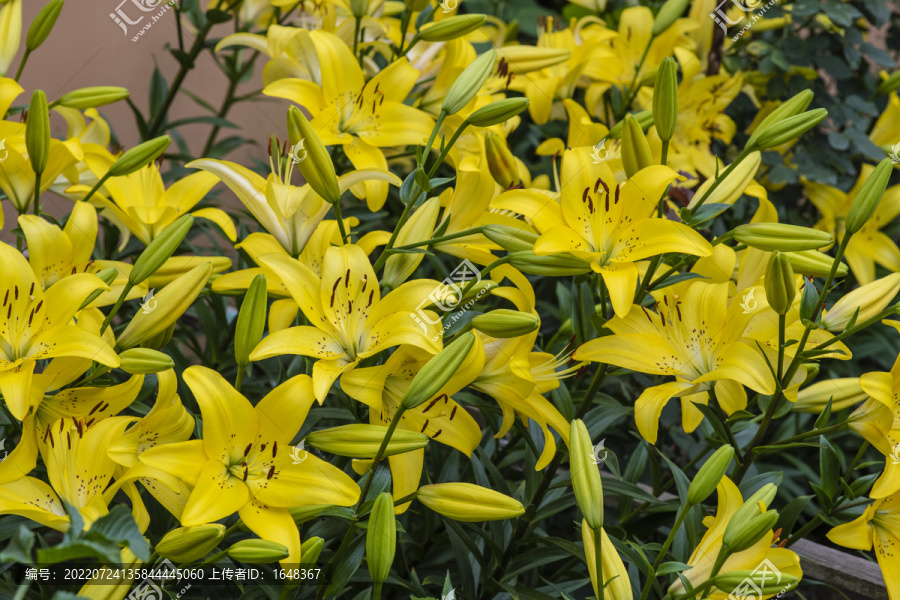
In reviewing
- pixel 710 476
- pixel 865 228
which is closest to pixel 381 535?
pixel 710 476

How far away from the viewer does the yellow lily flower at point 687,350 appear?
77 cm

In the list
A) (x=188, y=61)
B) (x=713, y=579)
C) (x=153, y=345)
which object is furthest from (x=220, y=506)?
(x=188, y=61)

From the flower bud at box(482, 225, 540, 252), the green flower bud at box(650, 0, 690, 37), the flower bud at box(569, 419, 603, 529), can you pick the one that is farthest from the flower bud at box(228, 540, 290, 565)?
the green flower bud at box(650, 0, 690, 37)

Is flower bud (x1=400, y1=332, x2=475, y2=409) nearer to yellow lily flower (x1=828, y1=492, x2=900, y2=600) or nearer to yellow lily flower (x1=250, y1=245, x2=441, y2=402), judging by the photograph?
yellow lily flower (x1=250, y1=245, x2=441, y2=402)

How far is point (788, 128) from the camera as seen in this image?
31.8 inches

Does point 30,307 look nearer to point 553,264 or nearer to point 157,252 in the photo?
point 157,252

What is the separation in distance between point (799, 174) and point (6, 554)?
153 centimetres

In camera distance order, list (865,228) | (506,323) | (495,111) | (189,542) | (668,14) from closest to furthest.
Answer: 1. (189,542)
2. (506,323)
3. (495,111)
4. (668,14)
5. (865,228)

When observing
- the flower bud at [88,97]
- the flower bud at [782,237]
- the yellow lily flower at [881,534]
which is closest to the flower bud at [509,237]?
the flower bud at [782,237]

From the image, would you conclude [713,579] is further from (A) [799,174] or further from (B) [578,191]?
(A) [799,174]

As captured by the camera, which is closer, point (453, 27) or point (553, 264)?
point (553, 264)

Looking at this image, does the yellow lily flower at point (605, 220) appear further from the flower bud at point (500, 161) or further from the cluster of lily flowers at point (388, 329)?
the flower bud at point (500, 161)

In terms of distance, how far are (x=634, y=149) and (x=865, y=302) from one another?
316 mm

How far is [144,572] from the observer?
66cm
